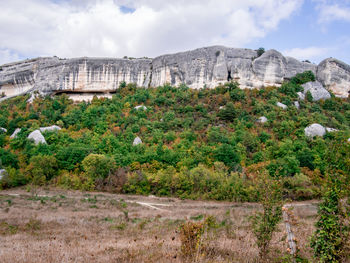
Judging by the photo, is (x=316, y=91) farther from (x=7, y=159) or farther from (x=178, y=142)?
(x=7, y=159)

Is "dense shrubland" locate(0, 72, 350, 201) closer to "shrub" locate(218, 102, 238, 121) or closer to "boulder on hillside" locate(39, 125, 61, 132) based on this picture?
"shrub" locate(218, 102, 238, 121)

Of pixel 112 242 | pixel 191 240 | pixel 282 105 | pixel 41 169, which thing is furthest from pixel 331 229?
pixel 282 105

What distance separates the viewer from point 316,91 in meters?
38.8

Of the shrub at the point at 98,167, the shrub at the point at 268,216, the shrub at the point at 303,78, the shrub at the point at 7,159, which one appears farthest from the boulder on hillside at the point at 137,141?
the shrub at the point at 303,78

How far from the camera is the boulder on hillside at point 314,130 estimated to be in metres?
28.8

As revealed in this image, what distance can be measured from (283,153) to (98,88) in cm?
3153

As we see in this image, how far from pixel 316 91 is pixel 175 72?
72.9 feet

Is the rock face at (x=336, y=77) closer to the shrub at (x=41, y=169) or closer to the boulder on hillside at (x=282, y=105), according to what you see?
the boulder on hillside at (x=282, y=105)

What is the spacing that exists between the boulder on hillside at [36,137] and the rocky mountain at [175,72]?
1377 centimetres

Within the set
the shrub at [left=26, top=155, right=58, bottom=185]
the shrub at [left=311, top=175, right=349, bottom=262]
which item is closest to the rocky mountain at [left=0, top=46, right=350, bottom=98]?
the shrub at [left=26, top=155, right=58, bottom=185]

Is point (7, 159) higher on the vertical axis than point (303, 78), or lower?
lower

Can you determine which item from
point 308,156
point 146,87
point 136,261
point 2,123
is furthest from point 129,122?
point 136,261

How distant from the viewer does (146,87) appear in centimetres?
4372

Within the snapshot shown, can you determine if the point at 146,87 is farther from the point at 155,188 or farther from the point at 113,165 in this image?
the point at 155,188
